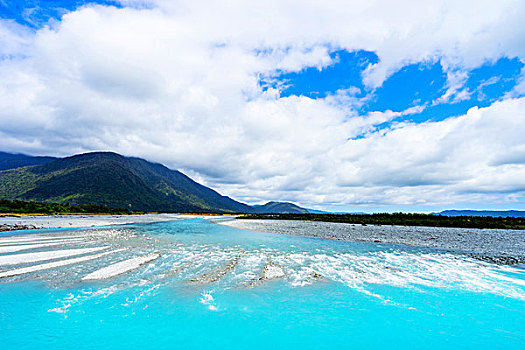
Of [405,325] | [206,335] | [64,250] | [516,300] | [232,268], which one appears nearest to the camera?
[206,335]

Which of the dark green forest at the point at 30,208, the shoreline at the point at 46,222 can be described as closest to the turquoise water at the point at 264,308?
the shoreline at the point at 46,222

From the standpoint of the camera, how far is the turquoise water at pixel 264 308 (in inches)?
410

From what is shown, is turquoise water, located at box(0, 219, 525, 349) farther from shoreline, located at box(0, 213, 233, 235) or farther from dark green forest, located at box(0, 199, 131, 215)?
dark green forest, located at box(0, 199, 131, 215)

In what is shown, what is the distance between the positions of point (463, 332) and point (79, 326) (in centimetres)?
1830

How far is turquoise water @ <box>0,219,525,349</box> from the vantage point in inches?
410

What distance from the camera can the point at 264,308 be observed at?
537 inches

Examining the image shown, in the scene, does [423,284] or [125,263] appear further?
[125,263]

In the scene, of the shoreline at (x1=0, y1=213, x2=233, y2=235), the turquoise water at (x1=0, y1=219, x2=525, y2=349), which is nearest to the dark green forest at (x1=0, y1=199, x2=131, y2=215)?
the shoreline at (x1=0, y1=213, x2=233, y2=235)

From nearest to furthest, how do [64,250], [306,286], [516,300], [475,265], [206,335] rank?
[206,335], [516,300], [306,286], [475,265], [64,250]

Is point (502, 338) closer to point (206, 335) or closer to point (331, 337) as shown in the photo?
point (331, 337)

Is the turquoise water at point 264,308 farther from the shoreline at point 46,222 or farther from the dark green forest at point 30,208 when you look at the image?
the dark green forest at point 30,208

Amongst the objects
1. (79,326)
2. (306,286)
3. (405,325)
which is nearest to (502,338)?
(405,325)

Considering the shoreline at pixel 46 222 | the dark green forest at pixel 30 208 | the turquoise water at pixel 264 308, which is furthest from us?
the dark green forest at pixel 30 208

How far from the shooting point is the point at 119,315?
12.2m
